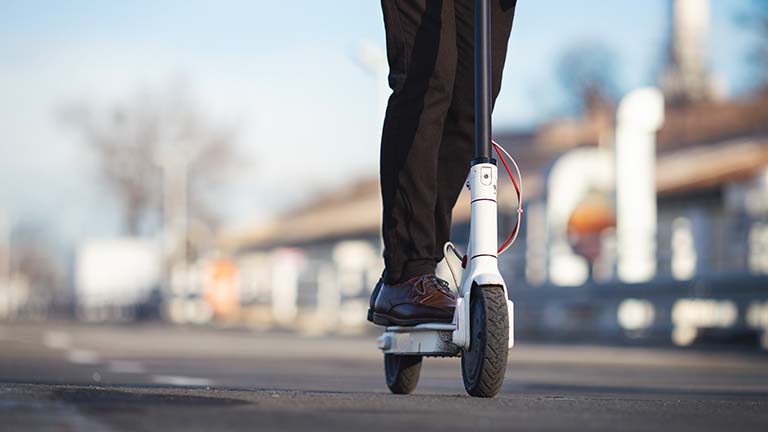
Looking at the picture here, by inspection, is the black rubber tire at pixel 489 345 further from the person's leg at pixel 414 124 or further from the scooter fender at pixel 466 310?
the person's leg at pixel 414 124

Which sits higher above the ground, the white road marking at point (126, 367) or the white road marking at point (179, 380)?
the white road marking at point (126, 367)

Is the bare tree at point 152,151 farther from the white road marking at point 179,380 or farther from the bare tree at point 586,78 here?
the white road marking at point 179,380

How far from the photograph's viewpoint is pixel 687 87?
60781 millimetres

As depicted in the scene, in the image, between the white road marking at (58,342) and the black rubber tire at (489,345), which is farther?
the white road marking at (58,342)

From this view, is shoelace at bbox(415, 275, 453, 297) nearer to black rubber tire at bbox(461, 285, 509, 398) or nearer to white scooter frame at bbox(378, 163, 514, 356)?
white scooter frame at bbox(378, 163, 514, 356)

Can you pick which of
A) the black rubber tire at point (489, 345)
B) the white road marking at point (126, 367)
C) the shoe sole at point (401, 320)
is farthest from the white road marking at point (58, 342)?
the black rubber tire at point (489, 345)

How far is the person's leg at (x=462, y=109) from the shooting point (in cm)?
496

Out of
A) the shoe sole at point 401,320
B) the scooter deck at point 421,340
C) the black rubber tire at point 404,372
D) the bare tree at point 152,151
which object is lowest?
the black rubber tire at point 404,372

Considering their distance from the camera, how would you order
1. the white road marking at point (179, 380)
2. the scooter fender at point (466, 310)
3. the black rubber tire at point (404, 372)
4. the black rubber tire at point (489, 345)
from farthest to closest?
the white road marking at point (179, 380) → the black rubber tire at point (404, 372) → the scooter fender at point (466, 310) → the black rubber tire at point (489, 345)

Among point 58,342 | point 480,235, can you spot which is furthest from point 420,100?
point 58,342

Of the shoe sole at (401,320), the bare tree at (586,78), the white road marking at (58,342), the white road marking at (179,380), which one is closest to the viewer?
the shoe sole at (401,320)

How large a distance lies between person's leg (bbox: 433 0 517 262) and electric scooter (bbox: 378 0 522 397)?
0.21 meters

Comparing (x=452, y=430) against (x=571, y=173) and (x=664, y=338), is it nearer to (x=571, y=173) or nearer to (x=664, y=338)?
(x=664, y=338)

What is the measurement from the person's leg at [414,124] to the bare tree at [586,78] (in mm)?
63945
